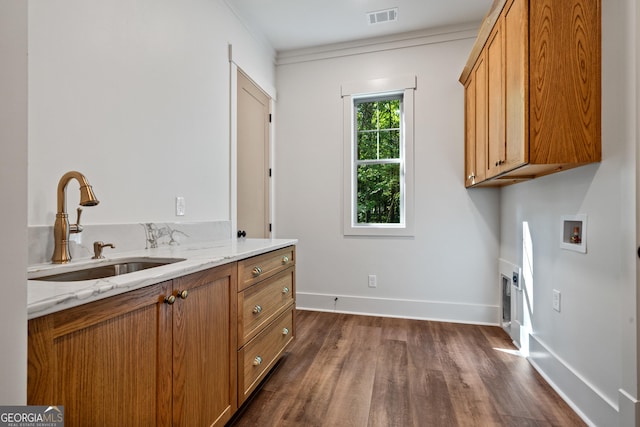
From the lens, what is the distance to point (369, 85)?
10.8 ft

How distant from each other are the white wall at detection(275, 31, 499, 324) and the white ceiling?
0.20 meters

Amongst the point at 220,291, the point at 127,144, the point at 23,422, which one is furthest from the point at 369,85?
the point at 23,422

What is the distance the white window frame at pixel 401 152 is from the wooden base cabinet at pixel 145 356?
2053 millimetres

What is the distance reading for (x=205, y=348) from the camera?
4.16 feet

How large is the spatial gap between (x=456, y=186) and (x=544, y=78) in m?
1.56

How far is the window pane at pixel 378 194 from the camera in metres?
3.37

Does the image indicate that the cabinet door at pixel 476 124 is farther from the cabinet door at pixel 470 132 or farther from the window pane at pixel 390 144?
the window pane at pixel 390 144

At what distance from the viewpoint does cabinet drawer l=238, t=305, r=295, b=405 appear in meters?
1.56

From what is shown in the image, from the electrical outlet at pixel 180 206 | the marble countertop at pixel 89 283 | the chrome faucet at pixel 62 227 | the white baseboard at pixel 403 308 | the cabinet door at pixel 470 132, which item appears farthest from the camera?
the white baseboard at pixel 403 308

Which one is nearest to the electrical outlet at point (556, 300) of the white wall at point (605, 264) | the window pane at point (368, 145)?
the white wall at point (605, 264)

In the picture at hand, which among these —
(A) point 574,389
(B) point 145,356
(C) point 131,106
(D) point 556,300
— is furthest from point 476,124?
(B) point 145,356

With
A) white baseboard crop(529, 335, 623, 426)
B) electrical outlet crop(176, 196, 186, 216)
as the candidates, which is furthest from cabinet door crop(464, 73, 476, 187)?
electrical outlet crop(176, 196, 186, 216)

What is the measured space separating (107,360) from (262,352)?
41.7 inches

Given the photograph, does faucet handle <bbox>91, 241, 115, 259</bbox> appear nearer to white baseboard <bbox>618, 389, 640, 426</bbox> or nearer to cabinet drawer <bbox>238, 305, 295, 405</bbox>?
cabinet drawer <bbox>238, 305, 295, 405</bbox>
